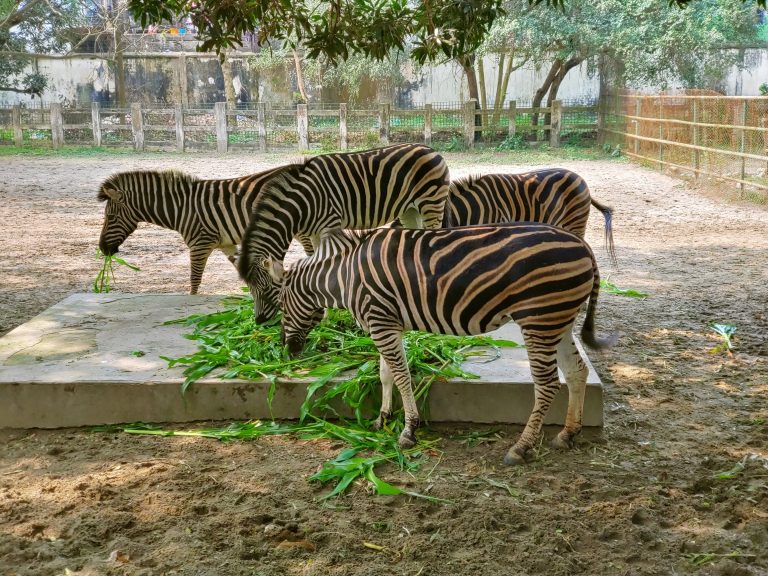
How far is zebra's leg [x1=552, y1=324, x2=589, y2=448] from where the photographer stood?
4.56 metres

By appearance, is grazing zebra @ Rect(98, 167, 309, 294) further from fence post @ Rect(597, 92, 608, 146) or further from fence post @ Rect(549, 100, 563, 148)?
fence post @ Rect(597, 92, 608, 146)

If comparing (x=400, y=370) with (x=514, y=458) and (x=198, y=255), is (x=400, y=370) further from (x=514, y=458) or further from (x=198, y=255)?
(x=198, y=255)

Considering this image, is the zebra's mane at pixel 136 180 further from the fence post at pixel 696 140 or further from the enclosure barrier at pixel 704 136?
the fence post at pixel 696 140

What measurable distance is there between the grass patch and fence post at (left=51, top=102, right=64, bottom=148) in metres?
21.4

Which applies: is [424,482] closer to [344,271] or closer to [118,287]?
[344,271]

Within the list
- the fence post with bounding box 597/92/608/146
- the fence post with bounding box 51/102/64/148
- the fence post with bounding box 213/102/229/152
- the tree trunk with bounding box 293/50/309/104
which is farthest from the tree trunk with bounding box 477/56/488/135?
the fence post with bounding box 51/102/64/148

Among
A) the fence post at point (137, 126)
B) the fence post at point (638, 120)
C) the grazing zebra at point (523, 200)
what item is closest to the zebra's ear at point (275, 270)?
the grazing zebra at point (523, 200)

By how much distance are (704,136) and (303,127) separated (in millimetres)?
11955

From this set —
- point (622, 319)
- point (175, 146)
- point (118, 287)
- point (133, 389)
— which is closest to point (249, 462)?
point (133, 389)

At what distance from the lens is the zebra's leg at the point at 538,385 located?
434 centimetres

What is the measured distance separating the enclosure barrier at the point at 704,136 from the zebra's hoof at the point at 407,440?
11.4 metres

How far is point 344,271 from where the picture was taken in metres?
4.80

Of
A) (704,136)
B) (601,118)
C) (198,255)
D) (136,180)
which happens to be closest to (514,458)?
(198,255)

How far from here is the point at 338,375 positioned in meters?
5.13
